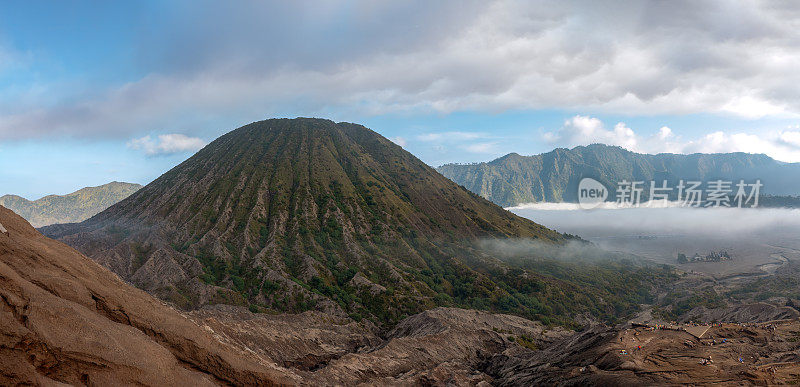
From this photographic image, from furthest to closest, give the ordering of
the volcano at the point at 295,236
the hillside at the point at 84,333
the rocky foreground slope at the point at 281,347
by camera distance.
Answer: the volcano at the point at 295,236 → the rocky foreground slope at the point at 281,347 → the hillside at the point at 84,333

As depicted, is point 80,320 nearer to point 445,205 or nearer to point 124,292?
point 124,292

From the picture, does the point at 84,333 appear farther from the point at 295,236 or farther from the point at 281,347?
the point at 295,236

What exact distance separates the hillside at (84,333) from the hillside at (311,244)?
2894 inches

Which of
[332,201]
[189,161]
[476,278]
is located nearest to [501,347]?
[476,278]

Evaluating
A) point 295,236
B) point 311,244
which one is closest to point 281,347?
point 311,244

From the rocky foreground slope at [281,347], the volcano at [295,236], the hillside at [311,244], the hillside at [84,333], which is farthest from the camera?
the hillside at [311,244]

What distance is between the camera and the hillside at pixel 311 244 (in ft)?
338

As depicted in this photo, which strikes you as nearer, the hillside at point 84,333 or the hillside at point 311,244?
the hillside at point 84,333

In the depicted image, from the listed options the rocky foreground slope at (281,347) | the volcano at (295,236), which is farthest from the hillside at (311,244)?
the rocky foreground slope at (281,347)

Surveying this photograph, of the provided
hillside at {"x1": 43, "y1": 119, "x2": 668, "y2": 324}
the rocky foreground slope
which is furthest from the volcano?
the rocky foreground slope

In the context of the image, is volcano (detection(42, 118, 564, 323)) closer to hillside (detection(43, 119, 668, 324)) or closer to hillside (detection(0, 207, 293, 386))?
hillside (detection(43, 119, 668, 324))

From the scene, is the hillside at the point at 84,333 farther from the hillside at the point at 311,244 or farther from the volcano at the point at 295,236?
the hillside at the point at 311,244

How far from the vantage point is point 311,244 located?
432 feet

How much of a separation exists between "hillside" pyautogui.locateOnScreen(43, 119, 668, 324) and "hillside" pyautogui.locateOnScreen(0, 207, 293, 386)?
73499 mm
